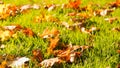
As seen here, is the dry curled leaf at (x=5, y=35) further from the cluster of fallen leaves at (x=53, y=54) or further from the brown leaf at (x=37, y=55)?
the brown leaf at (x=37, y=55)

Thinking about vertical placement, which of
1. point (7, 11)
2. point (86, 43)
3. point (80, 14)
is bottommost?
point (86, 43)

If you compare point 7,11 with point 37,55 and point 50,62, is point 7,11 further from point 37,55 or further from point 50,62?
point 50,62

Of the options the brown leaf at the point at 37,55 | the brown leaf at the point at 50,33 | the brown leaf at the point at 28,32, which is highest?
the brown leaf at the point at 28,32

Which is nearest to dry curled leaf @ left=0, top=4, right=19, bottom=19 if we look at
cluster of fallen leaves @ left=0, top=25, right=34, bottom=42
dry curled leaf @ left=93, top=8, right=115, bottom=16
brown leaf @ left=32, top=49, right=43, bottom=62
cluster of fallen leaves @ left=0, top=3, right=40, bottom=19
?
cluster of fallen leaves @ left=0, top=3, right=40, bottom=19

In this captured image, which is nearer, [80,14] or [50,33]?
[50,33]

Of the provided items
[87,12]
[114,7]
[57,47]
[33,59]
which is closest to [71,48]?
[57,47]

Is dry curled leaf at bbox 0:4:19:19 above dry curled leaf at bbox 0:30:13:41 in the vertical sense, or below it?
above

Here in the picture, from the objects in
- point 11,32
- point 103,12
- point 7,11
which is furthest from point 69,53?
point 7,11

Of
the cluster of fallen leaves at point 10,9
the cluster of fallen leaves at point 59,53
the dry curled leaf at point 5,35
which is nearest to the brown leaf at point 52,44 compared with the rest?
the cluster of fallen leaves at point 59,53

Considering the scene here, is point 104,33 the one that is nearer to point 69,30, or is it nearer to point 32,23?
point 69,30

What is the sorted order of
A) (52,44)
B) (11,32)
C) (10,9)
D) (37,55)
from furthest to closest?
1. (10,9)
2. (11,32)
3. (52,44)
4. (37,55)

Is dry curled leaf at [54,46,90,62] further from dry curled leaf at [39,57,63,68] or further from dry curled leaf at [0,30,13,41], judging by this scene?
dry curled leaf at [0,30,13,41]
